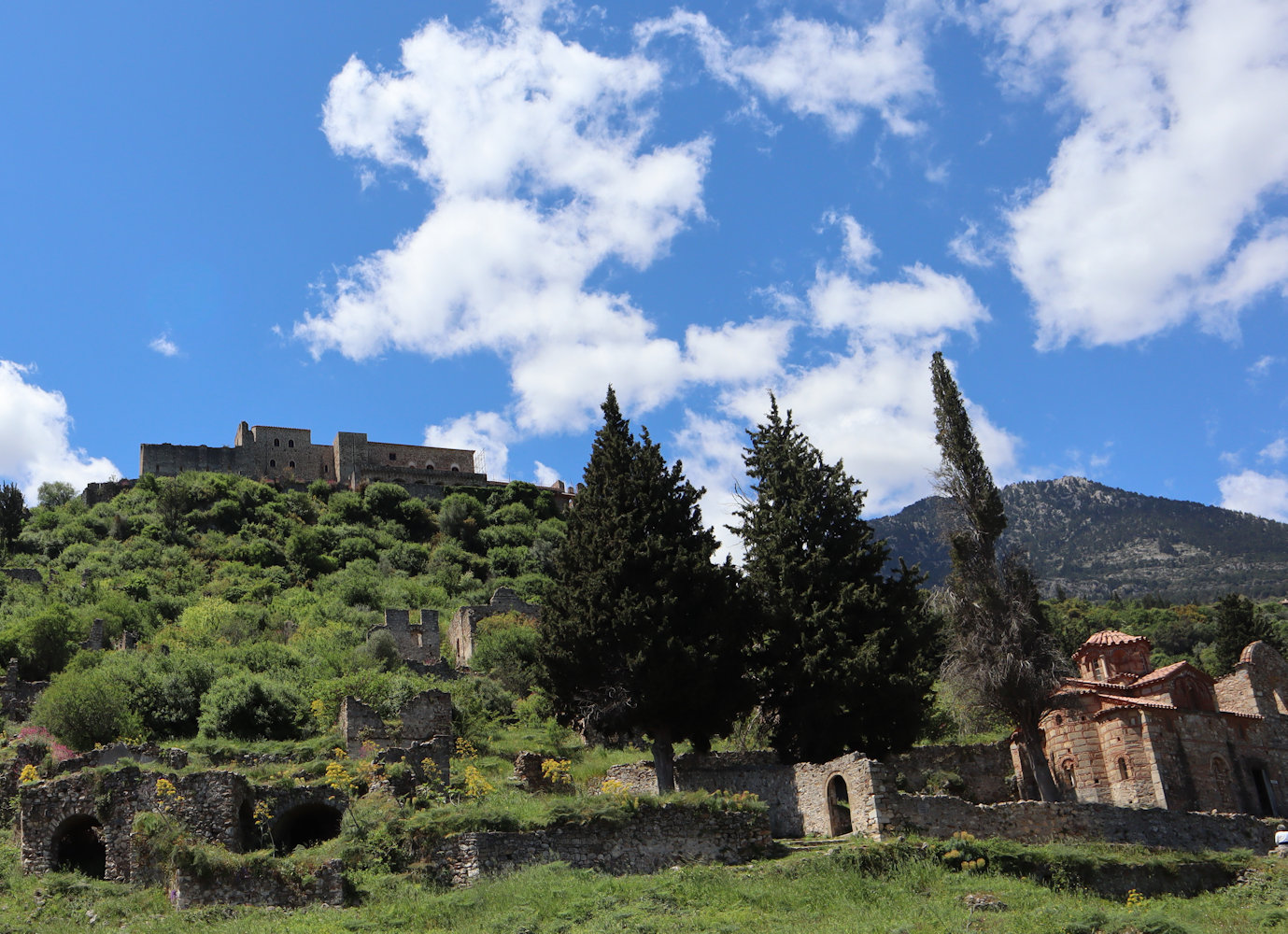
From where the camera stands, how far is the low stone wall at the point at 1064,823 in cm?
2011

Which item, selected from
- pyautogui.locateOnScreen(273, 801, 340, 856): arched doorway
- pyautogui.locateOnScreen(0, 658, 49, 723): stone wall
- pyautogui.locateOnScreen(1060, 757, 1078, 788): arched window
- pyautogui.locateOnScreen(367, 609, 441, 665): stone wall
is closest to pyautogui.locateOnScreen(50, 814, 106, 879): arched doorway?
pyautogui.locateOnScreen(273, 801, 340, 856): arched doorway

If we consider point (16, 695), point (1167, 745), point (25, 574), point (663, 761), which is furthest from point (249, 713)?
point (25, 574)

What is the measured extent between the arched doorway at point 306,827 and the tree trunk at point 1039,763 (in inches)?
→ 667

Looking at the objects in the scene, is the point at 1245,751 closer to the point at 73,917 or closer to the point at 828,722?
the point at 828,722

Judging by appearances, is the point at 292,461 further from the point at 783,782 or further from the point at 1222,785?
the point at 1222,785

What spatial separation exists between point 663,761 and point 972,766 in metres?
8.87

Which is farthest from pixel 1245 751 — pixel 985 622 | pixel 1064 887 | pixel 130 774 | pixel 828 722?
pixel 130 774

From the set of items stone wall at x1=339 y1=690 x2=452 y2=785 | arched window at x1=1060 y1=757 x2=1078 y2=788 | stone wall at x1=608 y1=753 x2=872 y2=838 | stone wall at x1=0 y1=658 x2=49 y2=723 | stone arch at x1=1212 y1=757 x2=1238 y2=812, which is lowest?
stone arch at x1=1212 y1=757 x2=1238 y2=812

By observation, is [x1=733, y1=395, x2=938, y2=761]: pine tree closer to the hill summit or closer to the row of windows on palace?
the row of windows on palace

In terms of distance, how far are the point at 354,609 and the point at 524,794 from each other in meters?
35.5

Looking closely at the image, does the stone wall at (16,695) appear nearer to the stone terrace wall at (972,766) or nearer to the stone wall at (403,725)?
the stone wall at (403,725)

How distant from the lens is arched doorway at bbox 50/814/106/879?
59.6ft

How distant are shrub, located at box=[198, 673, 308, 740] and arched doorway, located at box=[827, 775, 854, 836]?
60.9 feet

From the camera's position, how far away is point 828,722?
85.0 ft
